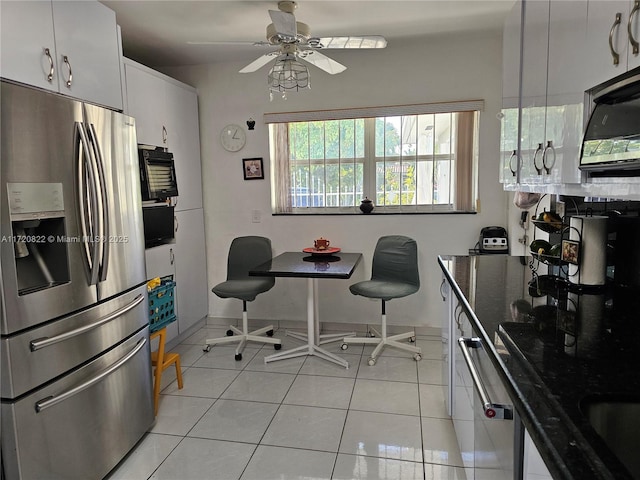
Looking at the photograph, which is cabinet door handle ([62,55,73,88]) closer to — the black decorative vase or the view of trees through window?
the view of trees through window

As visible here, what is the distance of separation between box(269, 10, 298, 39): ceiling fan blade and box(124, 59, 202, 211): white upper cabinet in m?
1.39

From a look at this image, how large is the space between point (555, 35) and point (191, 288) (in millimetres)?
3373

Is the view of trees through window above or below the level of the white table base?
above

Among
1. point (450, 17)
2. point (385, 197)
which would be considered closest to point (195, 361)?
point (385, 197)

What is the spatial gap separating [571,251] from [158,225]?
2.84 m

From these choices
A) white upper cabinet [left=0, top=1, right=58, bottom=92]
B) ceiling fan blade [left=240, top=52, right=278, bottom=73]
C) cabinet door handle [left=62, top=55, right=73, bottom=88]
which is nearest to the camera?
white upper cabinet [left=0, top=1, right=58, bottom=92]

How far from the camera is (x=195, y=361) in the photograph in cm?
345

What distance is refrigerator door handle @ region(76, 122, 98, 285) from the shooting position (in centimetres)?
186

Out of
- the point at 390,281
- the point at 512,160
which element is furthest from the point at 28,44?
the point at 390,281

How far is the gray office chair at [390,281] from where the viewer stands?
11.0ft

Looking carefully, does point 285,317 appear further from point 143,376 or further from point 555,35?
point 555,35

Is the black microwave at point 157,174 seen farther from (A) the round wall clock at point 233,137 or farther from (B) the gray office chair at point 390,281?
(B) the gray office chair at point 390,281

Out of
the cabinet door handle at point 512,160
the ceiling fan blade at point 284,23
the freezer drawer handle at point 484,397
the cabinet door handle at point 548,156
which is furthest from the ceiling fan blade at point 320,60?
the freezer drawer handle at point 484,397

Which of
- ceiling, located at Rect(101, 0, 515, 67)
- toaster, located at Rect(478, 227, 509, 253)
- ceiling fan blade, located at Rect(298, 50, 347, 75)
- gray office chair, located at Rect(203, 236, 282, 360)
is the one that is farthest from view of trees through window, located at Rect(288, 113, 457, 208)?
ceiling fan blade, located at Rect(298, 50, 347, 75)
